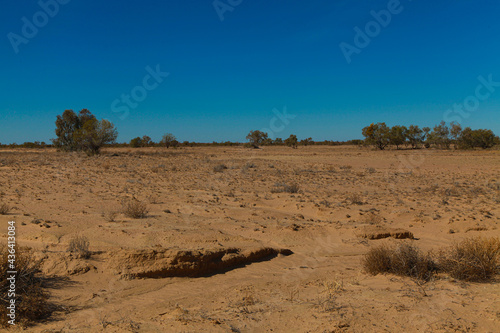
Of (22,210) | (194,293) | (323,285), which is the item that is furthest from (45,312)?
(22,210)

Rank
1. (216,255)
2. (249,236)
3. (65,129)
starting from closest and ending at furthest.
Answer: (216,255) < (249,236) < (65,129)

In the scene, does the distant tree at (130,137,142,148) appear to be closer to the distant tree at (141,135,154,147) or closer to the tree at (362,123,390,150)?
the distant tree at (141,135,154,147)

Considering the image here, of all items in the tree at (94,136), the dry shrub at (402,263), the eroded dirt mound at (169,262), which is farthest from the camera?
the tree at (94,136)

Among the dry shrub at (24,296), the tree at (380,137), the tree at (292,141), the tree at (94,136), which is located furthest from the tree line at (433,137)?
the dry shrub at (24,296)

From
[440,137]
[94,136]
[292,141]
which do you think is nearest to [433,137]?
[440,137]

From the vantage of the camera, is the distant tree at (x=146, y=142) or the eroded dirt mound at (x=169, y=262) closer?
the eroded dirt mound at (x=169, y=262)

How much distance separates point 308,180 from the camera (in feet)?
63.2

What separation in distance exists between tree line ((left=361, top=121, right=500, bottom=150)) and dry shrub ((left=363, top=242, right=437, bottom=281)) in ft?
176

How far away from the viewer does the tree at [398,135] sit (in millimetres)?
55750

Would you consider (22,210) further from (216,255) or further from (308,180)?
(308,180)

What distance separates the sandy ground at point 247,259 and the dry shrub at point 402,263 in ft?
0.72

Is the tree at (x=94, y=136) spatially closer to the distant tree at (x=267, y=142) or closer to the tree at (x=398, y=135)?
the tree at (x=398, y=135)

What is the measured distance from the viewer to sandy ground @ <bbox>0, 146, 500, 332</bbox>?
4426 millimetres

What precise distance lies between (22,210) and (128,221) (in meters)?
3.67
